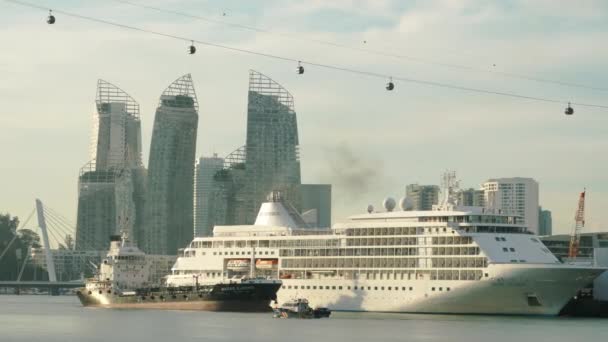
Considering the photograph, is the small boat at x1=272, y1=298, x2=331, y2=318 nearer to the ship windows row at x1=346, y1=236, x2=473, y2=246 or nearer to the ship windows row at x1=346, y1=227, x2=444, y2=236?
the ship windows row at x1=346, y1=236, x2=473, y2=246

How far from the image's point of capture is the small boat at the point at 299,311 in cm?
13388

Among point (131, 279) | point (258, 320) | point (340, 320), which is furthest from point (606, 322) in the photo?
point (131, 279)

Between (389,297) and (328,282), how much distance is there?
9909mm

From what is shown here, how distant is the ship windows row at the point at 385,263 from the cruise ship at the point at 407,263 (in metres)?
0.11

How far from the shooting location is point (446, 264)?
137m

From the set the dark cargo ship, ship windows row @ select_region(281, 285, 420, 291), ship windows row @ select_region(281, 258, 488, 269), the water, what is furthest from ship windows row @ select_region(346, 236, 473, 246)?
the dark cargo ship

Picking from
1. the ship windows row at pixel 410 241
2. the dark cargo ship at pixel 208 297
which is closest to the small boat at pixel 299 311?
the dark cargo ship at pixel 208 297

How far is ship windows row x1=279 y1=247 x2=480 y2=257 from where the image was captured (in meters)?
137

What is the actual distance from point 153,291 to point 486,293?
43289 millimetres

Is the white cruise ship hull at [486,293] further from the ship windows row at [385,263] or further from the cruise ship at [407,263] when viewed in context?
the ship windows row at [385,263]

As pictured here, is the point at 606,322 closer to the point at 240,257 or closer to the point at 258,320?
the point at 258,320

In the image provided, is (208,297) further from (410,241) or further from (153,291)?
(410,241)

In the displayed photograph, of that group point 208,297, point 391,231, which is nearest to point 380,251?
point 391,231

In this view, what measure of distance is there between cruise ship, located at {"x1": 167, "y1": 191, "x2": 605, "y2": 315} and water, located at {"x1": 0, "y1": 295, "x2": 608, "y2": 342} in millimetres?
2673
